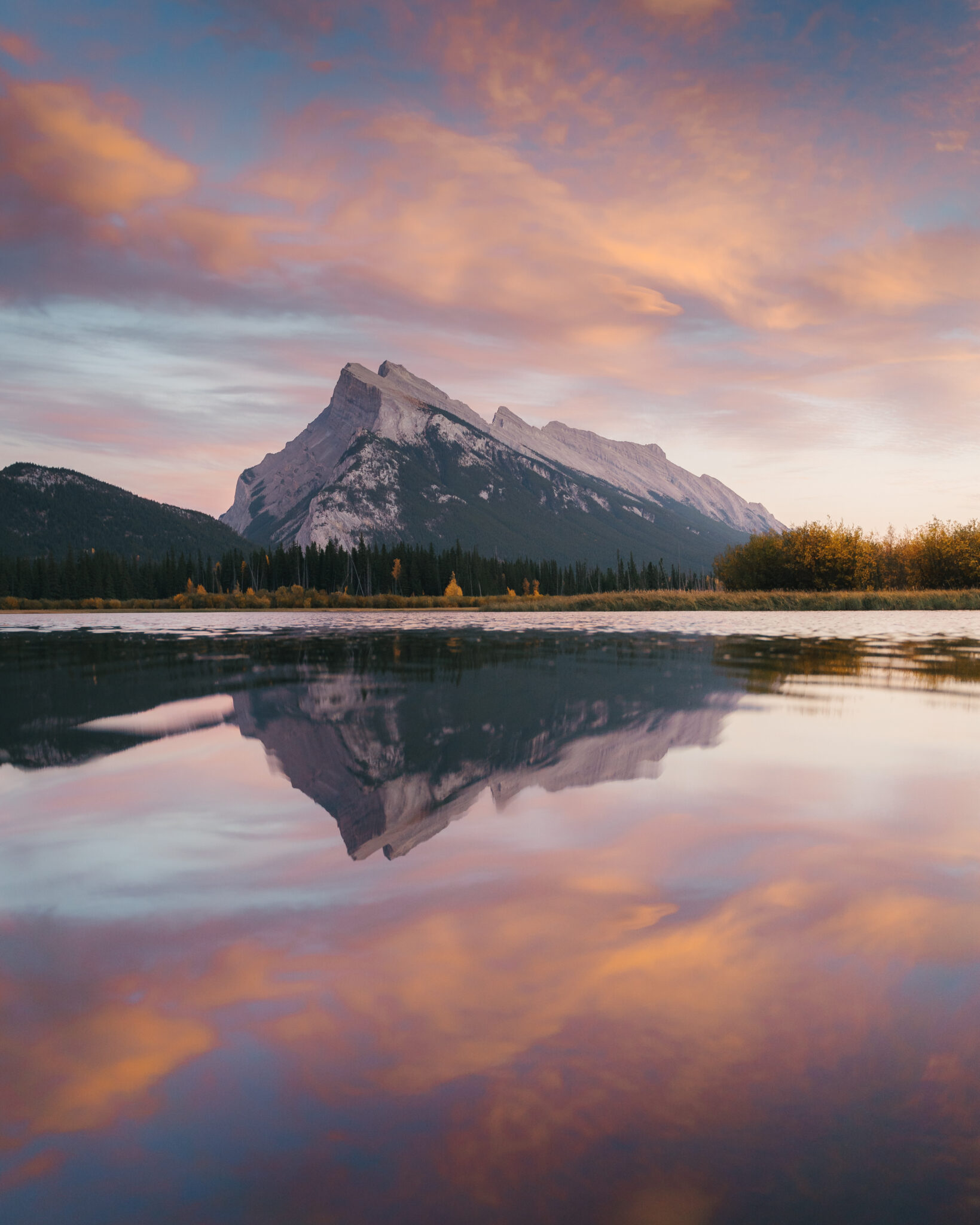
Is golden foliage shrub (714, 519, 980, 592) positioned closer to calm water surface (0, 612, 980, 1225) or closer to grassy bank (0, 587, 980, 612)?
grassy bank (0, 587, 980, 612)

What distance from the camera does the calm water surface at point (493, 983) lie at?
111 inches

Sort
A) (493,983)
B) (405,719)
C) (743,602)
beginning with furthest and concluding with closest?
(743,602)
(405,719)
(493,983)

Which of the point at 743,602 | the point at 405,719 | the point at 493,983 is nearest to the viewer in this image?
the point at 493,983

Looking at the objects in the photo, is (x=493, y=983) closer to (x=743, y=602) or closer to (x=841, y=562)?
(x=743, y=602)

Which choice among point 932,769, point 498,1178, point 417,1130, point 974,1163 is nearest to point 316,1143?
point 417,1130

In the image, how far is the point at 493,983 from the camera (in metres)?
4.21

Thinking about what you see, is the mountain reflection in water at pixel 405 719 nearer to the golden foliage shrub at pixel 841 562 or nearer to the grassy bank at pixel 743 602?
the grassy bank at pixel 743 602

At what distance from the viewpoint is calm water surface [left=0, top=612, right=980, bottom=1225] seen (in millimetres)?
2830

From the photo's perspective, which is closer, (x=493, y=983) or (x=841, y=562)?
(x=493, y=983)

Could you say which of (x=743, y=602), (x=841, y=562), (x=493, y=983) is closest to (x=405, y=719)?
(x=493, y=983)

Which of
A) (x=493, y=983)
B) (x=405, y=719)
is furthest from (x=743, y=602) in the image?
(x=493, y=983)

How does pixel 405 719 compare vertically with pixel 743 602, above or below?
below

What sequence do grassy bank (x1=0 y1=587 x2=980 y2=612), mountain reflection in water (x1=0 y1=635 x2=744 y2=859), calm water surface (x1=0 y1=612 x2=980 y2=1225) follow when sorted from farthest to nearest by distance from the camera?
grassy bank (x1=0 y1=587 x2=980 y2=612) < mountain reflection in water (x1=0 y1=635 x2=744 y2=859) < calm water surface (x1=0 y1=612 x2=980 y2=1225)

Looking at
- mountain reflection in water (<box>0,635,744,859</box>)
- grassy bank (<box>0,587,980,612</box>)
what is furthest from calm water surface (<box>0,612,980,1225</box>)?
grassy bank (<box>0,587,980,612</box>)
